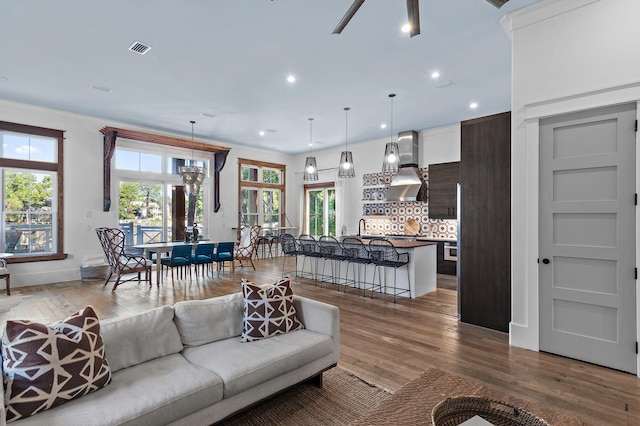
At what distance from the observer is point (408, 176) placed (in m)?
7.76

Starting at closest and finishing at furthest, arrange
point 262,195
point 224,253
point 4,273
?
point 4,273
point 224,253
point 262,195

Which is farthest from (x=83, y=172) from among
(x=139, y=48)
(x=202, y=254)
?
(x=139, y=48)

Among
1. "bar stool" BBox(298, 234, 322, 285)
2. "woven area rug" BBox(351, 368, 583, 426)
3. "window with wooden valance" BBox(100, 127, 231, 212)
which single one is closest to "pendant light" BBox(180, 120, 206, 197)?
"window with wooden valance" BBox(100, 127, 231, 212)

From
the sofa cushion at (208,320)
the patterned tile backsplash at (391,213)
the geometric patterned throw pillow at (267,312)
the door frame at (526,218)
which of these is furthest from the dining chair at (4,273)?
the patterned tile backsplash at (391,213)

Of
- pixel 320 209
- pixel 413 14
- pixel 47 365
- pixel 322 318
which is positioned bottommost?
pixel 322 318

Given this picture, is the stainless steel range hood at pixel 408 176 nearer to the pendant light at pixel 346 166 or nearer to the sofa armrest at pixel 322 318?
the pendant light at pixel 346 166

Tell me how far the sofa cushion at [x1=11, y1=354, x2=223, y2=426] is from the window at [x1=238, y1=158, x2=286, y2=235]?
7.70 m

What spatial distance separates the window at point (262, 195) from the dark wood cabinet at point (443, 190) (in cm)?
492

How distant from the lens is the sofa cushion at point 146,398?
148 cm

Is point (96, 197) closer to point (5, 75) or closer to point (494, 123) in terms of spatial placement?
point (5, 75)

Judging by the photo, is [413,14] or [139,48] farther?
[139,48]

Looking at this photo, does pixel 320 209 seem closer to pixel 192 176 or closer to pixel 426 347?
pixel 192 176

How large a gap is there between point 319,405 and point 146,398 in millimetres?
1176

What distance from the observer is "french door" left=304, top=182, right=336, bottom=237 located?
10047 mm
